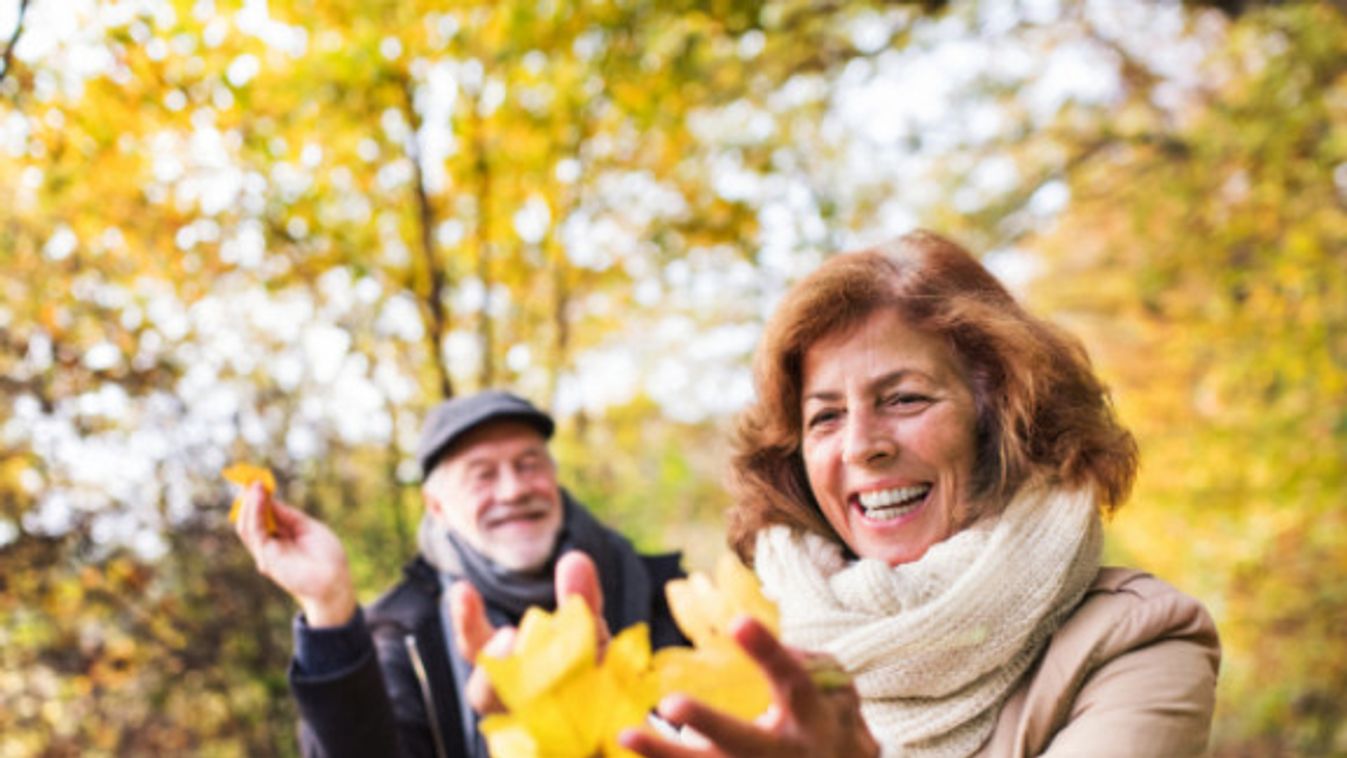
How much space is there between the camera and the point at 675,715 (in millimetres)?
863

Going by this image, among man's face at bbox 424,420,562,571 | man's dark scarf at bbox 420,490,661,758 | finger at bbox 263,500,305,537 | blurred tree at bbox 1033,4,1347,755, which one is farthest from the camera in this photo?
blurred tree at bbox 1033,4,1347,755

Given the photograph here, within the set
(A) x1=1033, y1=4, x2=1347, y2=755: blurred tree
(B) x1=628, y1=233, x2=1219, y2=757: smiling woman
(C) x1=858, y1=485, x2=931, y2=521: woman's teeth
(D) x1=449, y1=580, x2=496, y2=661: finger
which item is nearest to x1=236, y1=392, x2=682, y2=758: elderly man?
(B) x1=628, y1=233, x2=1219, y2=757: smiling woman

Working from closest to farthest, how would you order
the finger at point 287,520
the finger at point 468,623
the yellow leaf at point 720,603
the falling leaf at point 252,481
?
the yellow leaf at point 720,603 → the finger at point 468,623 → the falling leaf at point 252,481 → the finger at point 287,520

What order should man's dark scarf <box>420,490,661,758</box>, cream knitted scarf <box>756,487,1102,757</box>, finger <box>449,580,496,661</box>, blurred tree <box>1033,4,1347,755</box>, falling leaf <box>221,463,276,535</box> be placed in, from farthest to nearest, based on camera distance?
blurred tree <box>1033,4,1347,755</box> < man's dark scarf <box>420,490,661,758</box> < falling leaf <box>221,463,276,535</box> < cream knitted scarf <box>756,487,1102,757</box> < finger <box>449,580,496,661</box>

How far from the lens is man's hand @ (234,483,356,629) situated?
7.05ft

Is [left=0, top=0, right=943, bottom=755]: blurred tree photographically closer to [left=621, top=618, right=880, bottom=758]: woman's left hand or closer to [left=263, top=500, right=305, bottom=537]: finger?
[left=263, top=500, right=305, bottom=537]: finger

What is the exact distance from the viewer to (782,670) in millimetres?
894

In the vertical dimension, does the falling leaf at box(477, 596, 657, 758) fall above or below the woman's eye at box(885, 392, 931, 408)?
below

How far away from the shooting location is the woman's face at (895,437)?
1675 millimetres

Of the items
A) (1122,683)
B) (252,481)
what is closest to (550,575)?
(252,481)

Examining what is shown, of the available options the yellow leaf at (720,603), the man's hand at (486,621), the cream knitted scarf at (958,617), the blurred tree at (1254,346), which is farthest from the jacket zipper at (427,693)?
the blurred tree at (1254,346)

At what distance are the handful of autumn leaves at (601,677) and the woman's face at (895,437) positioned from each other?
754mm

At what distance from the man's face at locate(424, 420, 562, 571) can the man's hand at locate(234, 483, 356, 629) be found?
90cm

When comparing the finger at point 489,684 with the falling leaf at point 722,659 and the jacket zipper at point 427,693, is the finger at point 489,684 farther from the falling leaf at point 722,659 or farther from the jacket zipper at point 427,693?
the jacket zipper at point 427,693
